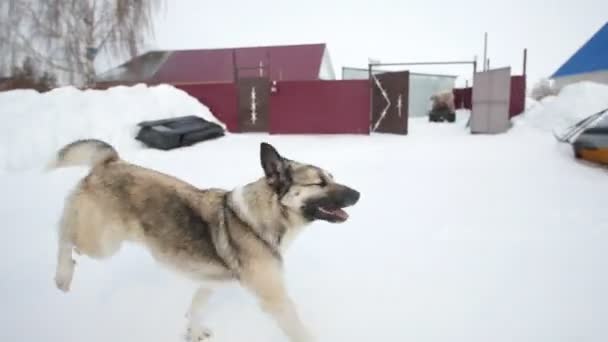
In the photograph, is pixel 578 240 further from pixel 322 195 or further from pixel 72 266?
pixel 72 266

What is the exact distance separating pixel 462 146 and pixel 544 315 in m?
6.68

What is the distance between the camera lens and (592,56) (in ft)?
49.9

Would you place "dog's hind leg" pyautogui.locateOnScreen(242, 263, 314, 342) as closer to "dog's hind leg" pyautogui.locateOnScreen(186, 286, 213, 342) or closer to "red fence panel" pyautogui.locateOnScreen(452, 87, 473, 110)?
"dog's hind leg" pyautogui.locateOnScreen(186, 286, 213, 342)

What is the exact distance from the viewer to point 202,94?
11.7 metres

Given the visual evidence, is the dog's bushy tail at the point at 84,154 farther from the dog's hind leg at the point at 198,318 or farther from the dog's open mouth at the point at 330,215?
the dog's open mouth at the point at 330,215

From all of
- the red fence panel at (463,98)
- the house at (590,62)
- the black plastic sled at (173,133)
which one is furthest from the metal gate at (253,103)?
the house at (590,62)

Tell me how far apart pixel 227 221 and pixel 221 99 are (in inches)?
404

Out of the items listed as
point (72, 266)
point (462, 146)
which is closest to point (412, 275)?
point (72, 266)

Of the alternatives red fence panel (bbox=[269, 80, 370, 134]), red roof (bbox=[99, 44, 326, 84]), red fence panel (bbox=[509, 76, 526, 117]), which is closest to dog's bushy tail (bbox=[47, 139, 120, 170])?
red fence panel (bbox=[269, 80, 370, 134])

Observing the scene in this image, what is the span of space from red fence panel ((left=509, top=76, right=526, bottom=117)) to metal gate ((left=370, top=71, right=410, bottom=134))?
4.39 metres

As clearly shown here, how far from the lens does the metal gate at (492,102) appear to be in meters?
10.8

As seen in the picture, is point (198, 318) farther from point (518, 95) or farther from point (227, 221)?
point (518, 95)

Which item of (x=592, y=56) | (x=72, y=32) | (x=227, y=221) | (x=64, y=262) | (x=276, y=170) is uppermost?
(x=72, y=32)

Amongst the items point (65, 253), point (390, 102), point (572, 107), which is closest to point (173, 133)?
point (65, 253)
